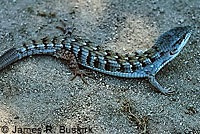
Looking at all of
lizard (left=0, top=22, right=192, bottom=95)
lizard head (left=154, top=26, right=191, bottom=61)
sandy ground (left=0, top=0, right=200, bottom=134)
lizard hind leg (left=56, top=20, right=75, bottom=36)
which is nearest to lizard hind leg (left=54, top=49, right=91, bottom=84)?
lizard (left=0, top=22, right=192, bottom=95)

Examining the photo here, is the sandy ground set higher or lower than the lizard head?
lower

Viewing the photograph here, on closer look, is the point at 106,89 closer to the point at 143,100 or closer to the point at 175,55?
the point at 143,100

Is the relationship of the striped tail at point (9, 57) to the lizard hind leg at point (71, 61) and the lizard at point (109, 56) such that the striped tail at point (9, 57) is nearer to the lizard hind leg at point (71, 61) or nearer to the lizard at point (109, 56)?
the lizard at point (109, 56)

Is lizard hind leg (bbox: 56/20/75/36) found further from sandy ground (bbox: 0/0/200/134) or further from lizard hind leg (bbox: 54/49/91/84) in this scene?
lizard hind leg (bbox: 54/49/91/84)

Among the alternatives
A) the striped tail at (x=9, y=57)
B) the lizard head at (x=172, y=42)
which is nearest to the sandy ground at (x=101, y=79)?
the striped tail at (x=9, y=57)

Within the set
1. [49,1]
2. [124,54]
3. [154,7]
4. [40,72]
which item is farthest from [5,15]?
[154,7]

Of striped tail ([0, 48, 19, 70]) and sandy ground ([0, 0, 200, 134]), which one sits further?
striped tail ([0, 48, 19, 70])

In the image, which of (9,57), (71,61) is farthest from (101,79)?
(9,57)
